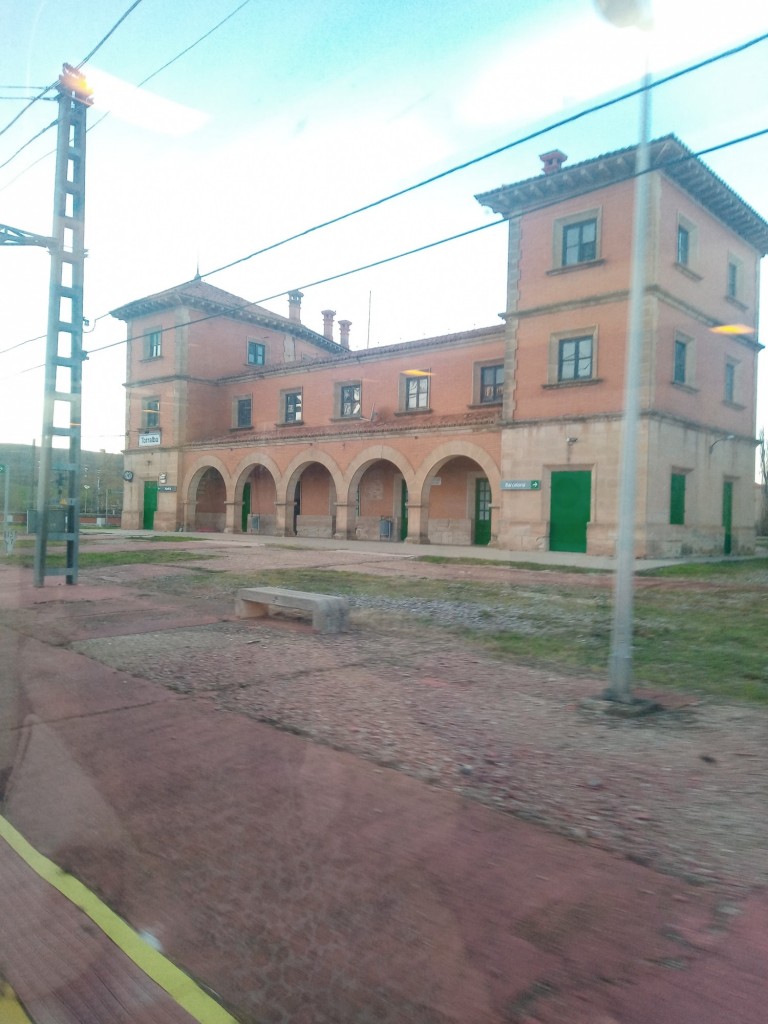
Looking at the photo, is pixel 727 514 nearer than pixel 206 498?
Yes

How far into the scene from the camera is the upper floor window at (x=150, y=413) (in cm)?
3472

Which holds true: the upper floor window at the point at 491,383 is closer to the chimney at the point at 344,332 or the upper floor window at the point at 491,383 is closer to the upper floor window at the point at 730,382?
the upper floor window at the point at 730,382

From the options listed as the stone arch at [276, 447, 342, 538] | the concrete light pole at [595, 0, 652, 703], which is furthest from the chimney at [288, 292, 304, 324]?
the concrete light pole at [595, 0, 652, 703]

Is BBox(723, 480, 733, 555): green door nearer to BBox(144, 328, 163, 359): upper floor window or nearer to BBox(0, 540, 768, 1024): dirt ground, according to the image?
BBox(0, 540, 768, 1024): dirt ground

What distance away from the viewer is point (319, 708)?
5.30 meters

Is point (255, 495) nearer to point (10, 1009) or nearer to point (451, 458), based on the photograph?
point (451, 458)

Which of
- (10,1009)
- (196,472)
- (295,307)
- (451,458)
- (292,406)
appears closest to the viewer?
(10,1009)

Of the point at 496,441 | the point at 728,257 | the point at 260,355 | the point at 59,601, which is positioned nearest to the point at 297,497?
the point at 260,355

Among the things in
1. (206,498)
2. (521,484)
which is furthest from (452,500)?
(206,498)

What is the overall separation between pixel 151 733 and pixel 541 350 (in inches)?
726

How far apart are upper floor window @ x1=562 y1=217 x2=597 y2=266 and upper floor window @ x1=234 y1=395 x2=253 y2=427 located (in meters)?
17.3

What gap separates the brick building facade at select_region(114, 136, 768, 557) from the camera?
19625 mm

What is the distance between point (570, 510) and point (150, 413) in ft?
74.4

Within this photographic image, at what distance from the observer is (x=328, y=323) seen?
40531mm
